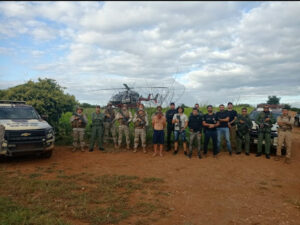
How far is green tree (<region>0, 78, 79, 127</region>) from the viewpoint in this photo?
9.95 meters

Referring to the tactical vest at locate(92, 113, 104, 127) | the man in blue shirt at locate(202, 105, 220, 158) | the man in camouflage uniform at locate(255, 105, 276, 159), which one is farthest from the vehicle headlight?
the man in camouflage uniform at locate(255, 105, 276, 159)

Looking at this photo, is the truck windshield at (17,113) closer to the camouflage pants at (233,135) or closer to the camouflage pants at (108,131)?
the camouflage pants at (108,131)

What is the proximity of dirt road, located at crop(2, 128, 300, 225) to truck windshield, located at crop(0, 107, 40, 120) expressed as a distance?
1.40m

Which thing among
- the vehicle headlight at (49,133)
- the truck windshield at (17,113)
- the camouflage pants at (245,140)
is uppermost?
the truck windshield at (17,113)

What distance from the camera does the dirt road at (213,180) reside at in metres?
4.12

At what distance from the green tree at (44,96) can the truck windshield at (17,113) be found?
5.25 feet

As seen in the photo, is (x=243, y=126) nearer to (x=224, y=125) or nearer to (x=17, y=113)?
(x=224, y=125)

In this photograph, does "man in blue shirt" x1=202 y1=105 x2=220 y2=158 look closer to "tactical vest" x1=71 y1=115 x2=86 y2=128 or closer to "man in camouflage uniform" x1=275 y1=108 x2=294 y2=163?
"man in camouflage uniform" x1=275 y1=108 x2=294 y2=163

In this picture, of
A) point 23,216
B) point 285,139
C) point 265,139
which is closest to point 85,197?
point 23,216

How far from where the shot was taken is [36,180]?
18.6 ft

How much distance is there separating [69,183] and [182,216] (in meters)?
2.76

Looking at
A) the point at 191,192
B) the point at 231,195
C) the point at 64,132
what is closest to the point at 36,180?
the point at 191,192

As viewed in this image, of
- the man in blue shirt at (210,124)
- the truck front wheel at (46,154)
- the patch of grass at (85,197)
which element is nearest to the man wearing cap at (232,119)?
the man in blue shirt at (210,124)

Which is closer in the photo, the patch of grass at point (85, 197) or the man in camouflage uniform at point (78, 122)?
the patch of grass at point (85, 197)
